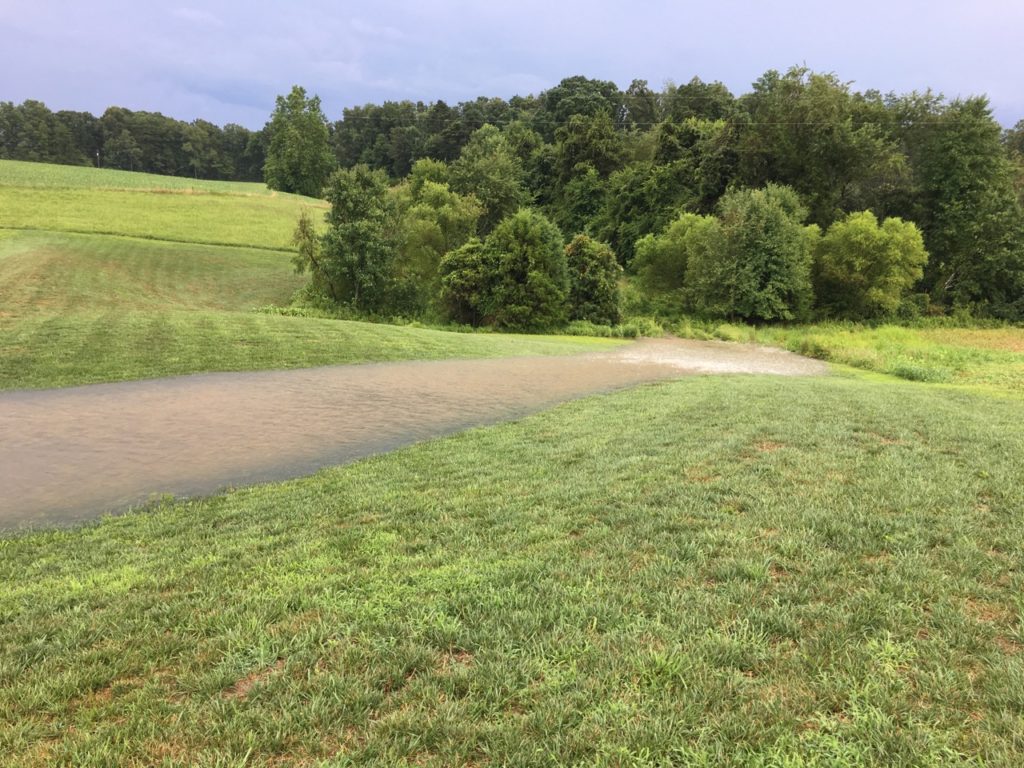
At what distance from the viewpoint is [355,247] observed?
3788 cm

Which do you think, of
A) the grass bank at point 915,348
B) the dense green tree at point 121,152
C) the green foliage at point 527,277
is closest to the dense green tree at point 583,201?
the green foliage at point 527,277

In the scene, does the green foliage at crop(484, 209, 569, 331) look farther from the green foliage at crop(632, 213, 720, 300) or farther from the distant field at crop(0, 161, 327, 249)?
the distant field at crop(0, 161, 327, 249)

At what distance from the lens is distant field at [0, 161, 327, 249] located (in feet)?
156

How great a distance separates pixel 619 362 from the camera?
73.9 feet

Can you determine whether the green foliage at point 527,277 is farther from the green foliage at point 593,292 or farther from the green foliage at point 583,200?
the green foliage at point 583,200

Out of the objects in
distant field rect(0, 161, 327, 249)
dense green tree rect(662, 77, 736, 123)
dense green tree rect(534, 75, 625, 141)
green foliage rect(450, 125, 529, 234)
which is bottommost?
distant field rect(0, 161, 327, 249)

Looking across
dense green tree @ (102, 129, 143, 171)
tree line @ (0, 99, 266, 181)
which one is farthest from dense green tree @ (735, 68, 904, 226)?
dense green tree @ (102, 129, 143, 171)

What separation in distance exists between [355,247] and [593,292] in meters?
16.8

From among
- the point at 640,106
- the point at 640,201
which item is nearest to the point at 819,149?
the point at 640,201

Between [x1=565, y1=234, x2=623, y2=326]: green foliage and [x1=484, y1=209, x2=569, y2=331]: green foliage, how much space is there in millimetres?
1490

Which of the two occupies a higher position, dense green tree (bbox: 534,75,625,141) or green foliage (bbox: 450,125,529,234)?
dense green tree (bbox: 534,75,625,141)

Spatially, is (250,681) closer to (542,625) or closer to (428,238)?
(542,625)

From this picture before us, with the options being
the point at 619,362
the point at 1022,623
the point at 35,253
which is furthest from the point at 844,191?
the point at 35,253

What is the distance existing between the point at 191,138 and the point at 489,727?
6023 inches
